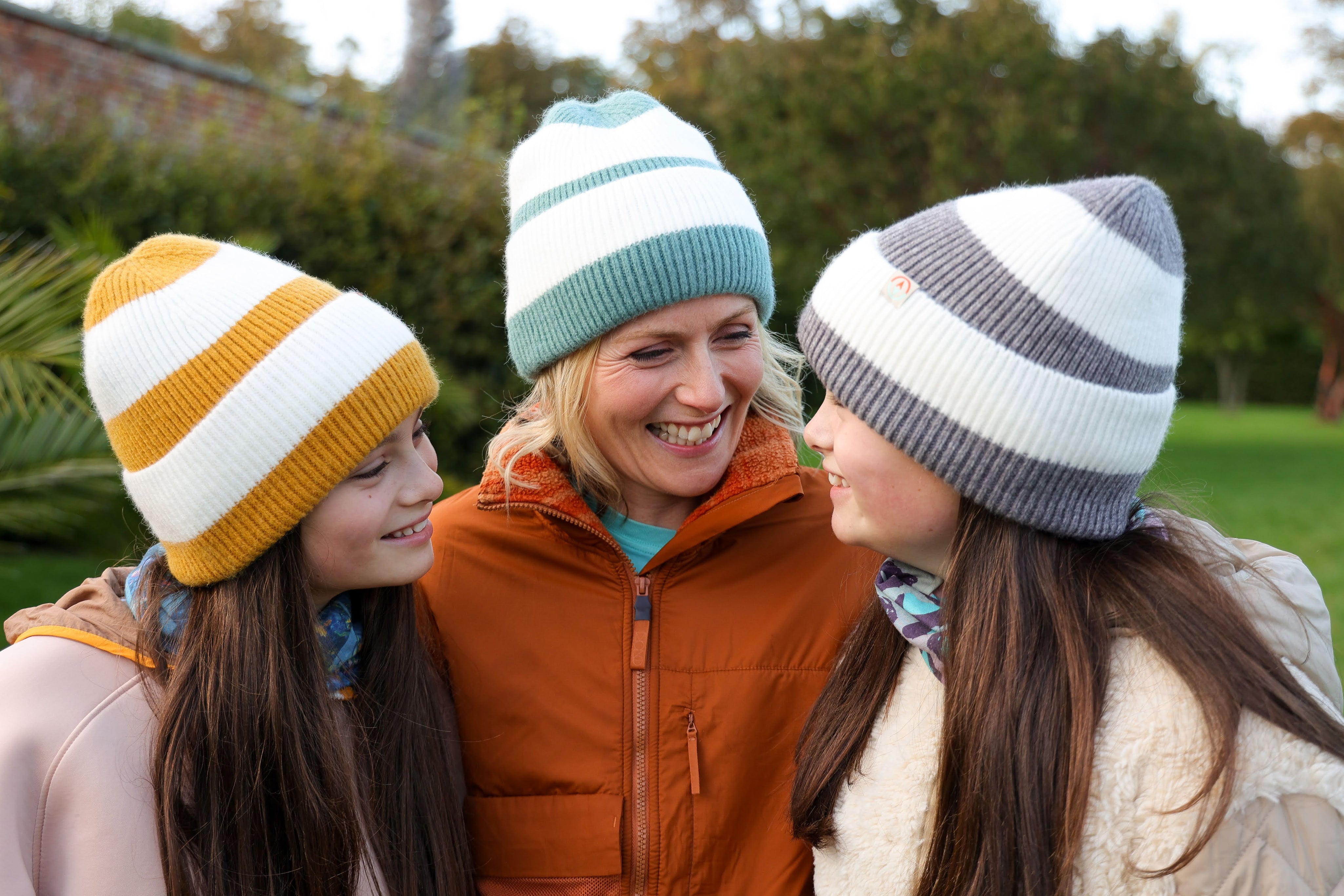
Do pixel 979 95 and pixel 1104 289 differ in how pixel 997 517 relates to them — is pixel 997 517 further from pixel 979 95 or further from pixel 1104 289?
pixel 979 95

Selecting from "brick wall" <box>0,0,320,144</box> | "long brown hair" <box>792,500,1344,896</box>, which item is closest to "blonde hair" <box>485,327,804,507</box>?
"long brown hair" <box>792,500,1344,896</box>

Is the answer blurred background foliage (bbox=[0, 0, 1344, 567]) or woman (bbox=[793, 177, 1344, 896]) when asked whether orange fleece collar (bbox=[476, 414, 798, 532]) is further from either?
blurred background foliage (bbox=[0, 0, 1344, 567])

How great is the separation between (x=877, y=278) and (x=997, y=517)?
0.46 metres

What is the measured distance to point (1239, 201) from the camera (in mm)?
17062

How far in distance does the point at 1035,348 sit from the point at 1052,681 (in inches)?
20.9

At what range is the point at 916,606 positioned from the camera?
78.3 inches

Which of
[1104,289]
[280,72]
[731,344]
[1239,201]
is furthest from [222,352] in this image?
[1239,201]

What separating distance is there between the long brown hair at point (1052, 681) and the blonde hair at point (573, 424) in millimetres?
809

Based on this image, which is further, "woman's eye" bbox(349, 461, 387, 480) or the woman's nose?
the woman's nose

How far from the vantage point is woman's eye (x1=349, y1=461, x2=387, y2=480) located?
2044 millimetres

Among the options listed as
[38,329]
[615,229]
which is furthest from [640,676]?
[38,329]

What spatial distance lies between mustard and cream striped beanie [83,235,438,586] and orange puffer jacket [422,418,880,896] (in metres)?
0.51

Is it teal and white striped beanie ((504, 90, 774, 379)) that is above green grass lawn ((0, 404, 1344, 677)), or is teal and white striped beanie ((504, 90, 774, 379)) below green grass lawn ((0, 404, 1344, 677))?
above

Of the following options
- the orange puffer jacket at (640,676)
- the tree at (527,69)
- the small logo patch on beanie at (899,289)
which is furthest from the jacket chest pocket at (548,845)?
the tree at (527,69)
